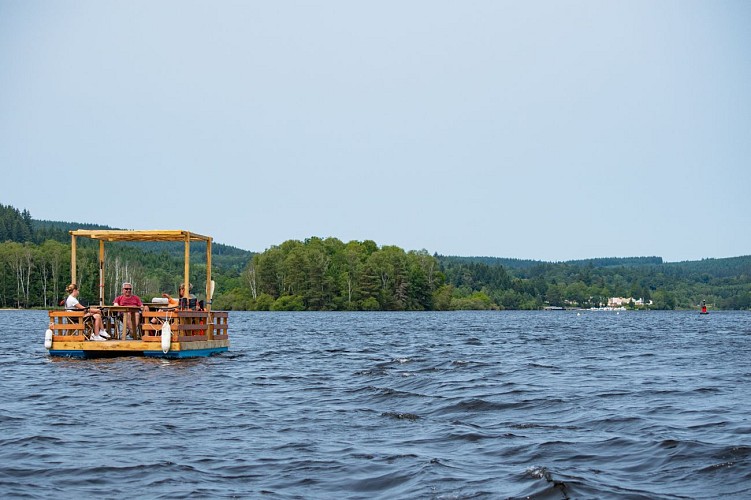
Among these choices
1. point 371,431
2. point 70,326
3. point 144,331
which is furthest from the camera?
point 70,326

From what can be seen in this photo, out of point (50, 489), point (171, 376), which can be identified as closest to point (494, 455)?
point (50, 489)

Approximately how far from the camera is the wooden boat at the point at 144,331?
86.6 ft

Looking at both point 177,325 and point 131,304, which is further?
point 131,304

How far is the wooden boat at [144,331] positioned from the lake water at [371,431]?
71 cm

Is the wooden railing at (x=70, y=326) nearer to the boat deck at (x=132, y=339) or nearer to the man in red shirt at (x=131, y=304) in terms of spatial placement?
the boat deck at (x=132, y=339)

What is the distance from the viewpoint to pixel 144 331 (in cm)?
2706

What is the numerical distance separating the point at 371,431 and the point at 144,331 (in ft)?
47.8

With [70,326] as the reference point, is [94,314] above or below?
above

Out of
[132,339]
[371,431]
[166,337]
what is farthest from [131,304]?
[371,431]

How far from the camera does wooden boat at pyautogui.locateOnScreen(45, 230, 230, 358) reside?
26391 millimetres

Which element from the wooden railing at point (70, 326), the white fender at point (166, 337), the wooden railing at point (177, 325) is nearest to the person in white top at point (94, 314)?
the wooden railing at point (70, 326)

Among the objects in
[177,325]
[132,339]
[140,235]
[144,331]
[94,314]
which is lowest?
[132,339]

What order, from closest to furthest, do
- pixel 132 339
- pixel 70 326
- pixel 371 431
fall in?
pixel 371 431, pixel 70 326, pixel 132 339

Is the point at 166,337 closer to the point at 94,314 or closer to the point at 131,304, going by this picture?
the point at 131,304
